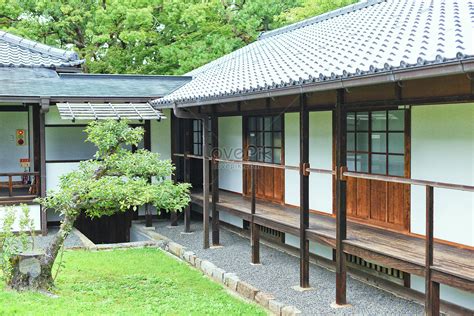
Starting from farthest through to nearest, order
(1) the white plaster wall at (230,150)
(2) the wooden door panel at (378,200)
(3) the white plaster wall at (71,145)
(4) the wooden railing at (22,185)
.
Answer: (3) the white plaster wall at (71,145) < (1) the white plaster wall at (230,150) < (4) the wooden railing at (22,185) < (2) the wooden door panel at (378,200)

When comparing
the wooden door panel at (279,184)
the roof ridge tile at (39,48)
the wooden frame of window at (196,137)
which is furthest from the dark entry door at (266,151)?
the roof ridge tile at (39,48)

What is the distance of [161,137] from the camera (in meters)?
16.0

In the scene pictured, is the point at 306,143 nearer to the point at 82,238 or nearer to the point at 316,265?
the point at 316,265

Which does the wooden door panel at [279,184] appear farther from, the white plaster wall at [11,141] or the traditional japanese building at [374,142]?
the white plaster wall at [11,141]

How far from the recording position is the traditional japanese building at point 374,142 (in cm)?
679

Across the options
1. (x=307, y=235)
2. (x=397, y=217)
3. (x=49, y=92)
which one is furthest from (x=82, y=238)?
(x=397, y=217)

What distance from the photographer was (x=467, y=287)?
242 inches

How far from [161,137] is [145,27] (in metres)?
11.8

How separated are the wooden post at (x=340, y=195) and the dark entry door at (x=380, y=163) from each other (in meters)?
1.32

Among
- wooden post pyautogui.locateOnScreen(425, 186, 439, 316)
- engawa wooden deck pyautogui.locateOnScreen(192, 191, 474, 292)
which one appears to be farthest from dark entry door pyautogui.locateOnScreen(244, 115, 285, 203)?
wooden post pyautogui.locateOnScreen(425, 186, 439, 316)

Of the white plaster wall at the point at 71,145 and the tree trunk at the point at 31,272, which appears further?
the white plaster wall at the point at 71,145

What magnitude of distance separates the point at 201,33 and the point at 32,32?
7801 millimetres

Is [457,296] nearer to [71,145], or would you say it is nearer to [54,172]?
[54,172]

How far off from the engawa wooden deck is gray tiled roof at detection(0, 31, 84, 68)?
30.2 feet
